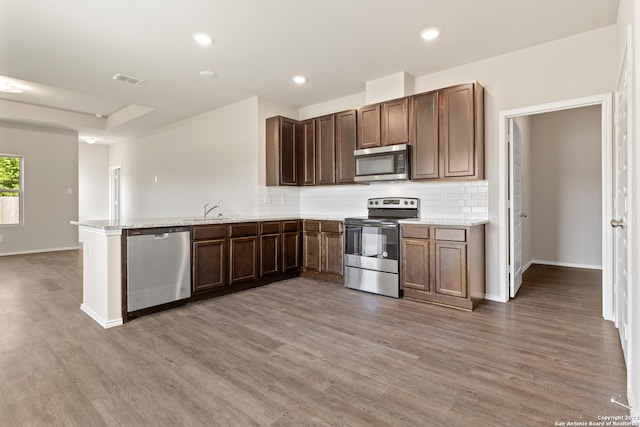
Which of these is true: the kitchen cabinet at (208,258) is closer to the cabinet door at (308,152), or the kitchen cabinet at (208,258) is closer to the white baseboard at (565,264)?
the cabinet door at (308,152)

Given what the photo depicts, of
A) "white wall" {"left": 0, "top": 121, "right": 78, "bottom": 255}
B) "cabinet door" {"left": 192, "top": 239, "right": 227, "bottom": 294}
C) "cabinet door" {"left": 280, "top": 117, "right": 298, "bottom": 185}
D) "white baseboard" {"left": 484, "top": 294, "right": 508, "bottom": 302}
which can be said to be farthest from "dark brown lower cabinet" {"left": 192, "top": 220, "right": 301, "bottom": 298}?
"white wall" {"left": 0, "top": 121, "right": 78, "bottom": 255}

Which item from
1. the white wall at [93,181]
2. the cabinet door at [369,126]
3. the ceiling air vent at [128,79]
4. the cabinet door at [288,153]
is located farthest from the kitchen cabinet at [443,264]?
the white wall at [93,181]

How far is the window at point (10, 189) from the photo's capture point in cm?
684

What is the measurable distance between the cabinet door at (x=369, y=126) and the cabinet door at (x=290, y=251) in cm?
166

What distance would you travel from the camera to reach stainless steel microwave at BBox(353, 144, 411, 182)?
394 cm

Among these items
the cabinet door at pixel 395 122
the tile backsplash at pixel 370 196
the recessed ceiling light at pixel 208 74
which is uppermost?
the recessed ceiling light at pixel 208 74

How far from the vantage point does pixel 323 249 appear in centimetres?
470

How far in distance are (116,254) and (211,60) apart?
2.34m

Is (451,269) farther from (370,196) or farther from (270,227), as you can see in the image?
(270,227)

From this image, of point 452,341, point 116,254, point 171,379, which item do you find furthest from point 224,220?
point 452,341

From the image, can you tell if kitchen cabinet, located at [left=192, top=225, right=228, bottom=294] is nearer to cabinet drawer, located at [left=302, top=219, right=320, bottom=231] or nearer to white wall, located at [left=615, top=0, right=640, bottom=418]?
cabinet drawer, located at [left=302, top=219, right=320, bottom=231]

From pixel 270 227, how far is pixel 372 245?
1.47m

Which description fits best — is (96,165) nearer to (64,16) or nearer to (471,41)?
(64,16)

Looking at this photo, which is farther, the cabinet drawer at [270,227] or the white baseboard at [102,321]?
the cabinet drawer at [270,227]
